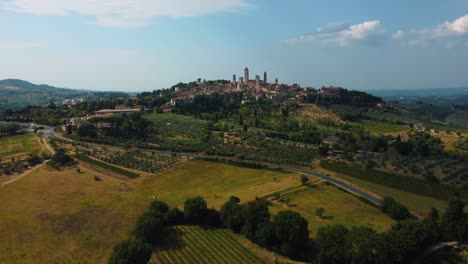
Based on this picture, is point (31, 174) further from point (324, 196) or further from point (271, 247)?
point (324, 196)

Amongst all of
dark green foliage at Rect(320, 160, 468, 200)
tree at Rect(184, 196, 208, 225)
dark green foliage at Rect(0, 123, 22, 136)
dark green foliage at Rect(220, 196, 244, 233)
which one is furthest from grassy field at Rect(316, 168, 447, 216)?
dark green foliage at Rect(0, 123, 22, 136)

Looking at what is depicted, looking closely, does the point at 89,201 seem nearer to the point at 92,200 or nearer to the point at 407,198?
the point at 92,200

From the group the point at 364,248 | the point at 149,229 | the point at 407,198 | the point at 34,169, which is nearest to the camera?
the point at 364,248

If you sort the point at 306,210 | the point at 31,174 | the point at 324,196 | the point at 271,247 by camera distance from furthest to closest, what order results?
the point at 31,174
the point at 324,196
the point at 306,210
the point at 271,247

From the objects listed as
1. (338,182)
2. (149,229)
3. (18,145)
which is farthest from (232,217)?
(18,145)

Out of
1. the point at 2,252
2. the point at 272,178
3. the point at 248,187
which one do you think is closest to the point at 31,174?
the point at 2,252
